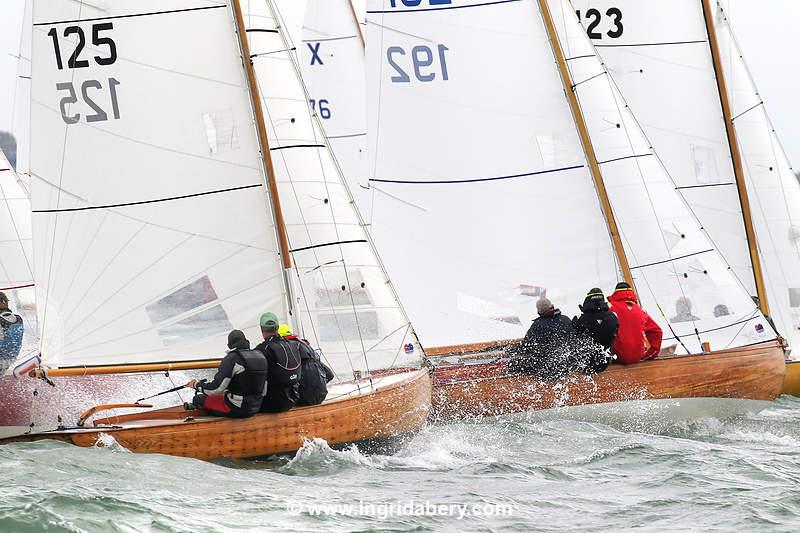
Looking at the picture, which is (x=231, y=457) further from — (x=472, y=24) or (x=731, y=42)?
(x=731, y=42)

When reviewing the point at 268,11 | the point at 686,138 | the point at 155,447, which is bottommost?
the point at 155,447

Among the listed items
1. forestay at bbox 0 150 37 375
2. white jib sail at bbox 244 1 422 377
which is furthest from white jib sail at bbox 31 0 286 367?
forestay at bbox 0 150 37 375

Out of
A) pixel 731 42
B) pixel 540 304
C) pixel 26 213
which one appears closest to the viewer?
pixel 540 304

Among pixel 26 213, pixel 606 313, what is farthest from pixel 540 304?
pixel 26 213

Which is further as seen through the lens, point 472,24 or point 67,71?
point 472,24

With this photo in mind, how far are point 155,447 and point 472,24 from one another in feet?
21.8

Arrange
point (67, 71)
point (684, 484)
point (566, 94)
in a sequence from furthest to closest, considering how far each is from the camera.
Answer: point (566, 94), point (67, 71), point (684, 484)

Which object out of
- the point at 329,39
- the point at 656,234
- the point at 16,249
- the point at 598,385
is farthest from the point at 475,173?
the point at 16,249

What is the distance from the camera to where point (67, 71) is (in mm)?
12000

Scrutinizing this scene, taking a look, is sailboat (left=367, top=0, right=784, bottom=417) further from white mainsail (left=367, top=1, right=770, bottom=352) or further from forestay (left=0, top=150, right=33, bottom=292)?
forestay (left=0, top=150, right=33, bottom=292)

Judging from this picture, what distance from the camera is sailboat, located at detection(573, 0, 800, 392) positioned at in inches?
662

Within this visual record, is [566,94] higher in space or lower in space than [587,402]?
higher

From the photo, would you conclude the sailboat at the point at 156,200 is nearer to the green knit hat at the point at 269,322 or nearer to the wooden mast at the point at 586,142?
the green knit hat at the point at 269,322

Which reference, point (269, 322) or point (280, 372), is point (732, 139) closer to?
point (269, 322)
